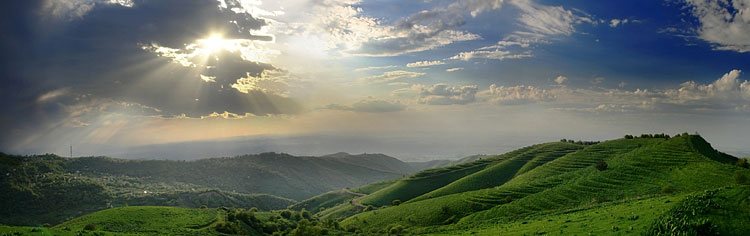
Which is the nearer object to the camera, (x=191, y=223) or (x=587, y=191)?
(x=587, y=191)

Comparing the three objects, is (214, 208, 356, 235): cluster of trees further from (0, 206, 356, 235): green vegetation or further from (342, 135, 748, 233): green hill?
(342, 135, 748, 233): green hill

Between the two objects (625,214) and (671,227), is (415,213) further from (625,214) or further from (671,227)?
(671,227)

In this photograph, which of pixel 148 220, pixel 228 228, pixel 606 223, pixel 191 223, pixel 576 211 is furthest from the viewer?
pixel 148 220

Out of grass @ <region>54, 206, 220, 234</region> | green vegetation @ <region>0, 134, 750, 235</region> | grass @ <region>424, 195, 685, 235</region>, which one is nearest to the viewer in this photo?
green vegetation @ <region>0, 134, 750, 235</region>

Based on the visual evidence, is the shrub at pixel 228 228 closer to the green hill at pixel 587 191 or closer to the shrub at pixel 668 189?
the green hill at pixel 587 191

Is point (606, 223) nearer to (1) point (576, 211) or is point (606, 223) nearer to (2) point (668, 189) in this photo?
(1) point (576, 211)

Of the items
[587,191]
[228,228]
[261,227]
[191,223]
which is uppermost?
[587,191]

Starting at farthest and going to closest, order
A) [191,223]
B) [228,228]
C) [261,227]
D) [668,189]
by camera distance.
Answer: [261,227] → [191,223] → [228,228] → [668,189]

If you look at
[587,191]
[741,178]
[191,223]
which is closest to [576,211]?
[587,191]

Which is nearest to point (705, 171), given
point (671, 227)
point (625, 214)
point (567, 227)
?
point (625, 214)

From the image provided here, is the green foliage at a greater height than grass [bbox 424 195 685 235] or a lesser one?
greater

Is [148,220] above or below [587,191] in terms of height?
below

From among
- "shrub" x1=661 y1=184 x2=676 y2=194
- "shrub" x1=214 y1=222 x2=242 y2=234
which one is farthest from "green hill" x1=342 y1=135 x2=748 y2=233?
"shrub" x1=214 y1=222 x2=242 y2=234

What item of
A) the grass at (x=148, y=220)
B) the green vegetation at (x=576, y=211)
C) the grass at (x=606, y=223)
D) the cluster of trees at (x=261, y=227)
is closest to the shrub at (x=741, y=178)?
the green vegetation at (x=576, y=211)
